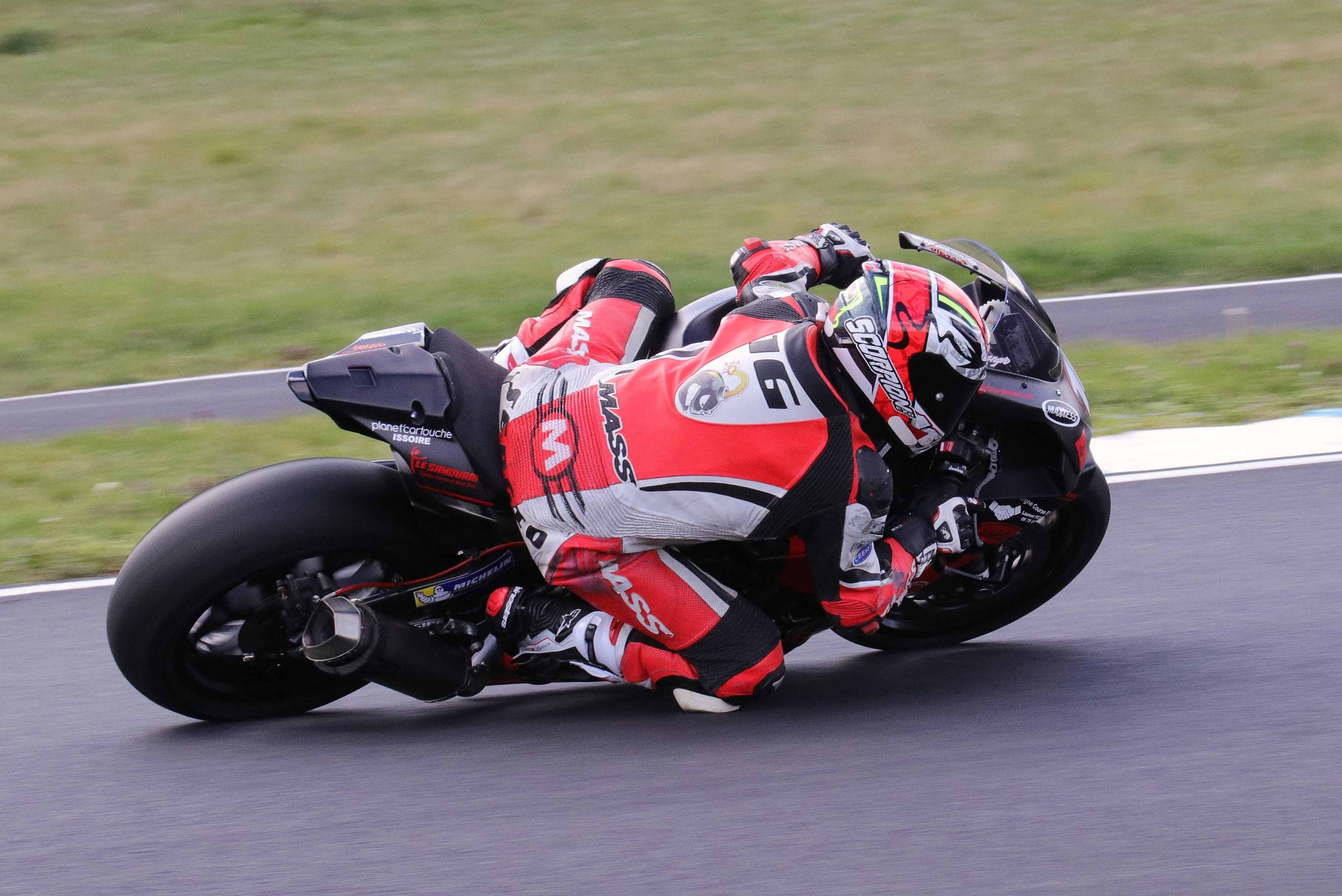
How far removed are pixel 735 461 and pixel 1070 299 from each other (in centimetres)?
582

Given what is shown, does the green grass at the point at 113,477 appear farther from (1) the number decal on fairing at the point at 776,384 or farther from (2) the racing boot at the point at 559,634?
(1) the number decal on fairing at the point at 776,384

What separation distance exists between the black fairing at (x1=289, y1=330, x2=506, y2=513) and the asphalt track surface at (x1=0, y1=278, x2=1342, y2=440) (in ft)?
12.6

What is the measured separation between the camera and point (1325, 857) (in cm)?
295

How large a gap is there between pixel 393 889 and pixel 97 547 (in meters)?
2.64

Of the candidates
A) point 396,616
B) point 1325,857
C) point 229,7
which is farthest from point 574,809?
point 229,7

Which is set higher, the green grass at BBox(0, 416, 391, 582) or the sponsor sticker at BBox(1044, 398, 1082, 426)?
the sponsor sticker at BBox(1044, 398, 1082, 426)

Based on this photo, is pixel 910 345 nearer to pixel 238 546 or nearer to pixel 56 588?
pixel 238 546

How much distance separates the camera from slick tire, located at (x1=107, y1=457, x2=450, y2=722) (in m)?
3.29

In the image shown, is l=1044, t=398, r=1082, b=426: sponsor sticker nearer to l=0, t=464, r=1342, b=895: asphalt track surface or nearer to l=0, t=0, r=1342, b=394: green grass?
l=0, t=464, r=1342, b=895: asphalt track surface

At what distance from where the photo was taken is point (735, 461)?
126 inches

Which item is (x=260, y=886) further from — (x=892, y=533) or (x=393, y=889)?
(x=892, y=533)

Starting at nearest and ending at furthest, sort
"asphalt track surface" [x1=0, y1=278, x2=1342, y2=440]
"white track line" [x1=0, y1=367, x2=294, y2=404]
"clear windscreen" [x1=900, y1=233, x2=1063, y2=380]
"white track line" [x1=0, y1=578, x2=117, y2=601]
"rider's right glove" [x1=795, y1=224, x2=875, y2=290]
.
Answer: "clear windscreen" [x1=900, y1=233, x2=1063, y2=380] < "rider's right glove" [x1=795, y1=224, x2=875, y2=290] < "white track line" [x1=0, y1=578, x2=117, y2=601] < "asphalt track surface" [x1=0, y1=278, x2=1342, y2=440] < "white track line" [x1=0, y1=367, x2=294, y2=404]

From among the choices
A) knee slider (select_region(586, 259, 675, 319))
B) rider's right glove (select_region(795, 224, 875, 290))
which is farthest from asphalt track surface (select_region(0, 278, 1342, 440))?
rider's right glove (select_region(795, 224, 875, 290))

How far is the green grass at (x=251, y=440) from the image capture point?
5.40 metres
